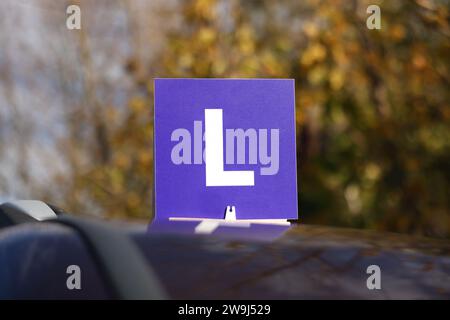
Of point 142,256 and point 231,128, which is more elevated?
point 231,128

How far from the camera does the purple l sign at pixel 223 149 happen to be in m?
1.80

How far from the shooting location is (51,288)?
133 centimetres

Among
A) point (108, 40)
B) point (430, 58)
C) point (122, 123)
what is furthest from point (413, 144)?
point (108, 40)

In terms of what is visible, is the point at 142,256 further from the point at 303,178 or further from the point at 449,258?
the point at 303,178

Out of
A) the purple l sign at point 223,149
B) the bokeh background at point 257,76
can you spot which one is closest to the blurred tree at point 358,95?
the bokeh background at point 257,76

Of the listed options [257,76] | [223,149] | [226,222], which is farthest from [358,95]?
[226,222]

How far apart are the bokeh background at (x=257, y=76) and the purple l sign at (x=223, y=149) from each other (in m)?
2.41

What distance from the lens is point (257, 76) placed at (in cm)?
462

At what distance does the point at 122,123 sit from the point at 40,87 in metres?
1.03

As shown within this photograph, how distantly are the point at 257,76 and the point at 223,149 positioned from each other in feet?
9.38

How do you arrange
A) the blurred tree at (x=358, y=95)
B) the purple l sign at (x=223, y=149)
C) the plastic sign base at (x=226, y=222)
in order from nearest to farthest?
the plastic sign base at (x=226, y=222)
the purple l sign at (x=223, y=149)
the blurred tree at (x=358, y=95)

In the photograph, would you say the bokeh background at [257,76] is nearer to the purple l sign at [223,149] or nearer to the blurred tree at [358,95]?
the blurred tree at [358,95]

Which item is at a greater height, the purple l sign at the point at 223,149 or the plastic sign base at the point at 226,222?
the purple l sign at the point at 223,149

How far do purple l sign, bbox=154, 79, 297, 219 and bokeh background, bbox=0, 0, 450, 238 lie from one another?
94.9 inches
